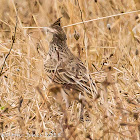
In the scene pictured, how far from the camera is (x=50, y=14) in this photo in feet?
19.1

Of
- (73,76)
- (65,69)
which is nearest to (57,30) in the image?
(65,69)

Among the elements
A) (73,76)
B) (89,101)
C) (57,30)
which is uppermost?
(57,30)

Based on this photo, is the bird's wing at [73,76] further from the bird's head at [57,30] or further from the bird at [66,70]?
the bird's head at [57,30]

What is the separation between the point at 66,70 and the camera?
349cm

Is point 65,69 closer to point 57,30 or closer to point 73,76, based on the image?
point 73,76

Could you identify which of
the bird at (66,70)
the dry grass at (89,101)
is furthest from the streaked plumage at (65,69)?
the dry grass at (89,101)

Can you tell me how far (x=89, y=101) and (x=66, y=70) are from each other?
2.50 ft

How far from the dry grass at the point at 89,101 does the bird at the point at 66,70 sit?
11 cm

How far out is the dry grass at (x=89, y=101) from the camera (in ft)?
8.48

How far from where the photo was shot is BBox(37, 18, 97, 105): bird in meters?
3.31

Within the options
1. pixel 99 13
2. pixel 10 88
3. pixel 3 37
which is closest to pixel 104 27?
pixel 99 13

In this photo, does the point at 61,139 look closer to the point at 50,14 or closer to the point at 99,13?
the point at 99,13

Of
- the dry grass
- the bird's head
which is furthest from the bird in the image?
the dry grass

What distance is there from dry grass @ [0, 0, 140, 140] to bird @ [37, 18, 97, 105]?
11 centimetres
